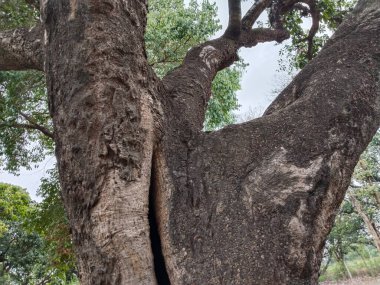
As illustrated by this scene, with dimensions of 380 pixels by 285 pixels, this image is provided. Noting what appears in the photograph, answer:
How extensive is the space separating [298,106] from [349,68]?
14.9 inches

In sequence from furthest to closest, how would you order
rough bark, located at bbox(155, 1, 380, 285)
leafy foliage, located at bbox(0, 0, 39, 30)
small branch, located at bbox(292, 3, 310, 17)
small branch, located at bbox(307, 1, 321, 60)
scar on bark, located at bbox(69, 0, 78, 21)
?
small branch, located at bbox(292, 3, 310, 17) → small branch, located at bbox(307, 1, 321, 60) → leafy foliage, located at bbox(0, 0, 39, 30) → scar on bark, located at bbox(69, 0, 78, 21) → rough bark, located at bbox(155, 1, 380, 285)

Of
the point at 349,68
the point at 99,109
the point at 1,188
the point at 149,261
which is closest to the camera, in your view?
the point at 149,261

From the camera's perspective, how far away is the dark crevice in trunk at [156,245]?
Answer: 4.52 ft

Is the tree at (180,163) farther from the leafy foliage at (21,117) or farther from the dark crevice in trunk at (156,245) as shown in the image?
the leafy foliage at (21,117)

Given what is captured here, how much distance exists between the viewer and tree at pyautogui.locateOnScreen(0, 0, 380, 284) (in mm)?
1260

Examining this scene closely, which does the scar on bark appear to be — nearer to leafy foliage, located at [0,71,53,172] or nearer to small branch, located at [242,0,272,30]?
small branch, located at [242,0,272,30]

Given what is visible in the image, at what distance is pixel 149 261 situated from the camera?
132 centimetres

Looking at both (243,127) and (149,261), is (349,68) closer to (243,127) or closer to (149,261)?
(243,127)

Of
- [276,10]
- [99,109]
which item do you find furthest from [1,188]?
[99,109]

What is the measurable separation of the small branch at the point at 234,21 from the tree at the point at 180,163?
5.02ft

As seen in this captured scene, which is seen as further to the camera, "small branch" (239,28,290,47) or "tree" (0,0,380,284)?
"small branch" (239,28,290,47)

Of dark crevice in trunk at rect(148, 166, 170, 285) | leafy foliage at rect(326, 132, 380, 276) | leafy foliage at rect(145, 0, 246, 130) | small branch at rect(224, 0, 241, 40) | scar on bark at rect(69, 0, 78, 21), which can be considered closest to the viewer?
dark crevice in trunk at rect(148, 166, 170, 285)

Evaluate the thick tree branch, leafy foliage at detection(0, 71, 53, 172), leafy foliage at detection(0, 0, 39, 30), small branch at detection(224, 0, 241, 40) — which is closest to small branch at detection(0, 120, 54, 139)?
leafy foliage at detection(0, 71, 53, 172)

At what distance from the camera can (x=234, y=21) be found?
10.8 ft
